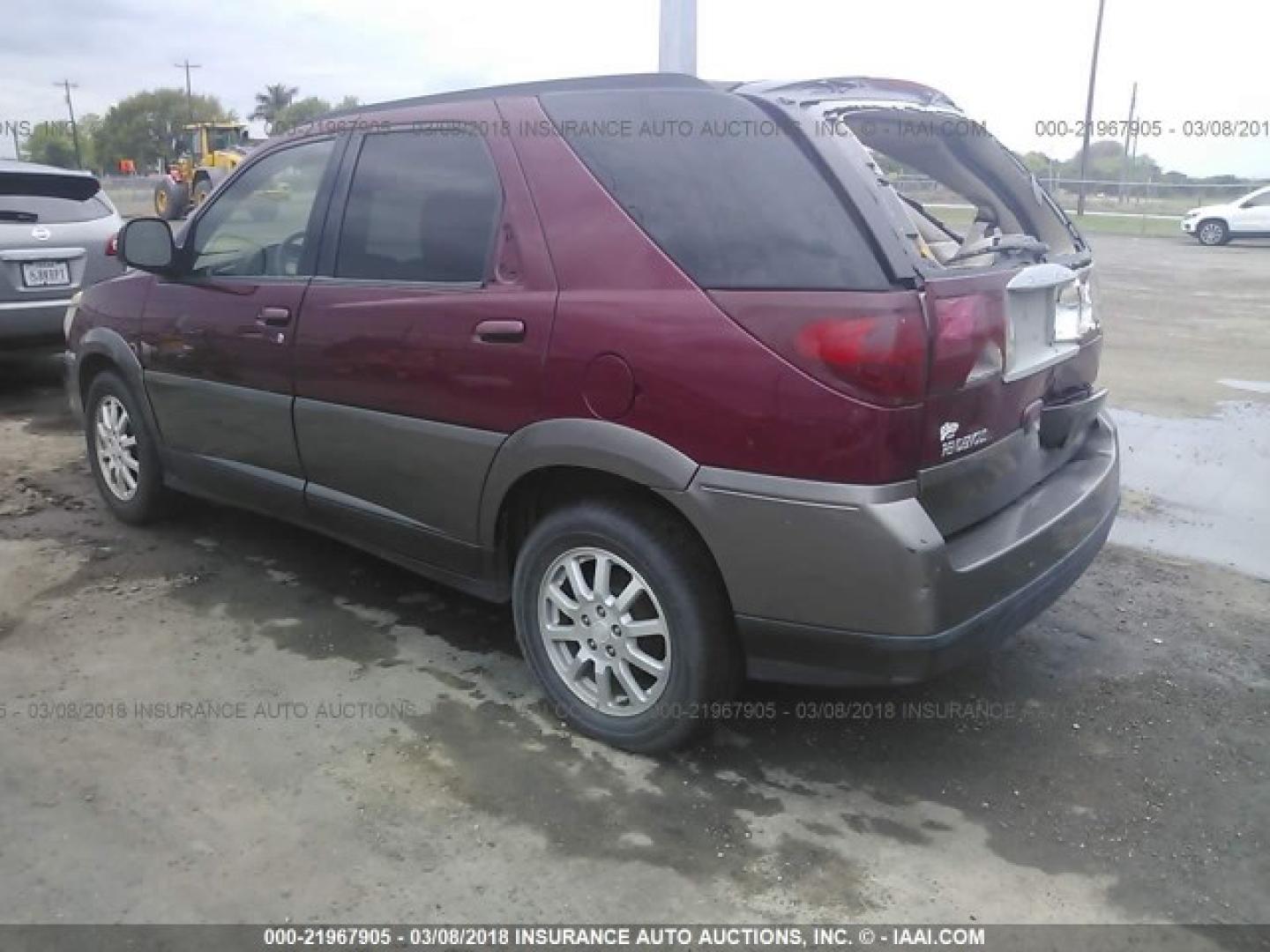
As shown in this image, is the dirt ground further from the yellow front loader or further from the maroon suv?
the yellow front loader

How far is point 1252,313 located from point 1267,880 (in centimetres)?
1136

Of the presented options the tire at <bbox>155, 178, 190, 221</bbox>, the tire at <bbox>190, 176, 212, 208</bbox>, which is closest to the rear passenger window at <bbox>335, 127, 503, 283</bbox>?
the tire at <bbox>155, 178, 190, 221</bbox>

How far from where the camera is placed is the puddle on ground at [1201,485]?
4750mm

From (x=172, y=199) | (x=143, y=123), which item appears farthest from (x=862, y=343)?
(x=143, y=123)

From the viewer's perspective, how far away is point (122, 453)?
4828mm

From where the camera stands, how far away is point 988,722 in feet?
10.8

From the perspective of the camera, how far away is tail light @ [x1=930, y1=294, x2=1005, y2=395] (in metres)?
2.52

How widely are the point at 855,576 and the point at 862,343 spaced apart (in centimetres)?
55

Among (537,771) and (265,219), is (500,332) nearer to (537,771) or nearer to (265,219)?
(537,771)

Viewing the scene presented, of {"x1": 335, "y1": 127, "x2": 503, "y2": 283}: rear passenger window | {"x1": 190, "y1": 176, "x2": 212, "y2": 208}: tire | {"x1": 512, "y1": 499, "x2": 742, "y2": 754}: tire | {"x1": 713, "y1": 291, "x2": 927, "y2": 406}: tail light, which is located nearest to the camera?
{"x1": 713, "y1": 291, "x2": 927, "y2": 406}: tail light

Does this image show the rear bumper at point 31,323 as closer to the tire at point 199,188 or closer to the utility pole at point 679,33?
the utility pole at point 679,33

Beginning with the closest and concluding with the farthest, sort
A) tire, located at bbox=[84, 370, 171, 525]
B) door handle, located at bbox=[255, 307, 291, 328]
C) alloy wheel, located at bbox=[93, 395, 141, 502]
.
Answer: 1. door handle, located at bbox=[255, 307, 291, 328]
2. tire, located at bbox=[84, 370, 171, 525]
3. alloy wheel, located at bbox=[93, 395, 141, 502]

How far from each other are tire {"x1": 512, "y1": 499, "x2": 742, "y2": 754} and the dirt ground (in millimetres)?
147

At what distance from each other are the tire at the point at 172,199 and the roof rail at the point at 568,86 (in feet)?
54.4
